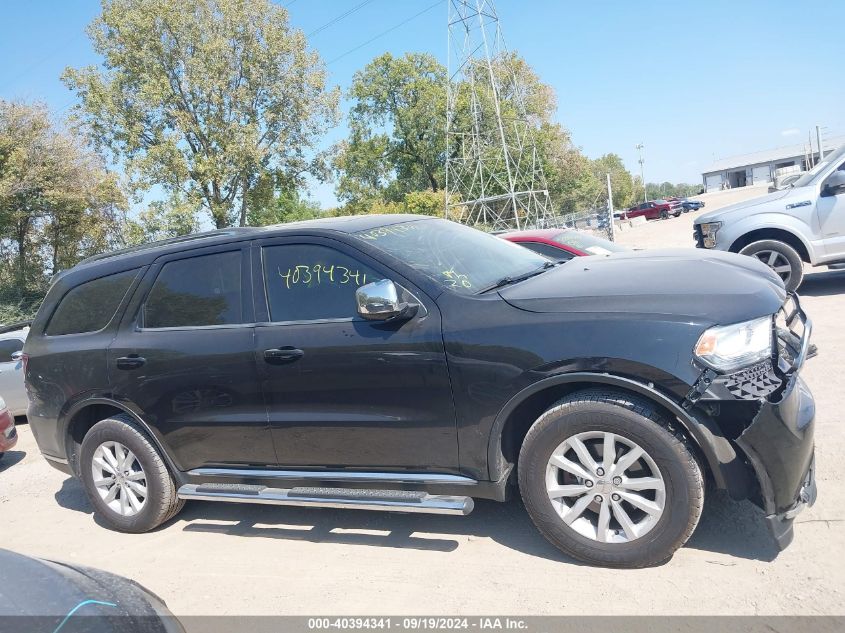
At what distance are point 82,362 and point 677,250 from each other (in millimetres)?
4105

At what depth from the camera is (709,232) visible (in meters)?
9.39

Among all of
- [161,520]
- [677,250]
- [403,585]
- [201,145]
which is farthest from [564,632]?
[201,145]

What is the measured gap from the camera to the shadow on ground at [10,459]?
7289mm

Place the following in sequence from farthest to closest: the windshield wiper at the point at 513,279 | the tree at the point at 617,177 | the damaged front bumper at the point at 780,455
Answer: the tree at the point at 617,177, the windshield wiper at the point at 513,279, the damaged front bumper at the point at 780,455

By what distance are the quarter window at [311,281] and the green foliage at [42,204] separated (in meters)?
17.8

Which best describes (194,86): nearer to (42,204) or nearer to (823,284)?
(42,204)

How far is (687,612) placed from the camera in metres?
2.97

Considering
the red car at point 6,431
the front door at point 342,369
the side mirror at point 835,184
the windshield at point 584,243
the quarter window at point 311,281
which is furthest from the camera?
the side mirror at point 835,184

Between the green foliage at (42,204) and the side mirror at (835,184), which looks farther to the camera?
the green foliage at (42,204)

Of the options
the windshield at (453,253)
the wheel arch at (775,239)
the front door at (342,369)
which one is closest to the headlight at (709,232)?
the wheel arch at (775,239)

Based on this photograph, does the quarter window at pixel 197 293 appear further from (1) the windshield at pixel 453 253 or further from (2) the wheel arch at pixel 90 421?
(1) the windshield at pixel 453 253

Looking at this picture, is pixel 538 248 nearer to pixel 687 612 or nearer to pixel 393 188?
pixel 687 612

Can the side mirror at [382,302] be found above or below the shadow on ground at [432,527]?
above

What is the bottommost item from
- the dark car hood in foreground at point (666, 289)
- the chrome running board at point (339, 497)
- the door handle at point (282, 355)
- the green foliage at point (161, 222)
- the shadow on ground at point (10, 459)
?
the shadow on ground at point (10, 459)
